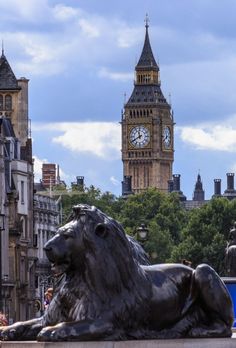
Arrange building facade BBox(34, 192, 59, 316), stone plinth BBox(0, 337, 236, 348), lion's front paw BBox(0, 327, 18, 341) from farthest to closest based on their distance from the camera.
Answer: building facade BBox(34, 192, 59, 316) → lion's front paw BBox(0, 327, 18, 341) → stone plinth BBox(0, 337, 236, 348)

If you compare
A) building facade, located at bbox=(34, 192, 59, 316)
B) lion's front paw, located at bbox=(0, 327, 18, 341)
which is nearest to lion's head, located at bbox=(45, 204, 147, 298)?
lion's front paw, located at bbox=(0, 327, 18, 341)

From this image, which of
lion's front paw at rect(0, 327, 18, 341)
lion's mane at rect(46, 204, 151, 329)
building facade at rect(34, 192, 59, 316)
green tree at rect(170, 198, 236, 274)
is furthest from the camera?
green tree at rect(170, 198, 236, 274)

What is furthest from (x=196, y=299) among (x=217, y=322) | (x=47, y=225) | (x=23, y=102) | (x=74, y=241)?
(x=47, y=225)

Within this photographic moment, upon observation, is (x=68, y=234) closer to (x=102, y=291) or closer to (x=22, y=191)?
(x=102, y=291)

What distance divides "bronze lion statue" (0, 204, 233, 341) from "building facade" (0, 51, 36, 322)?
81.9 metres

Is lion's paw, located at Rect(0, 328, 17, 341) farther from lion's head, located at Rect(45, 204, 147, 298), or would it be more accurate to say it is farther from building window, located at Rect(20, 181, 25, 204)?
building window, located at Rect(20, 181, 25, 204)

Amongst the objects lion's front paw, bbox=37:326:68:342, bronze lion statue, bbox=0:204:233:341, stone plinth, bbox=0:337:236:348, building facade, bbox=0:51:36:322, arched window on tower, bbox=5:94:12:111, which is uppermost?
arched window on tower, bbox=5:94:12:111

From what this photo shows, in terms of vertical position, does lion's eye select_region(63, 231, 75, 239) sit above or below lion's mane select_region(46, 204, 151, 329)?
above

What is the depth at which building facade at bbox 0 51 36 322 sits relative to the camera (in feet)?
352

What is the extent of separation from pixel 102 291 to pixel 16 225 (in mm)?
94892

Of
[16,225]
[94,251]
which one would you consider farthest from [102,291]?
[16,225]

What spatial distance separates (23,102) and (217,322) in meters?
119

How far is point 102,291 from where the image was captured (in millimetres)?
17703

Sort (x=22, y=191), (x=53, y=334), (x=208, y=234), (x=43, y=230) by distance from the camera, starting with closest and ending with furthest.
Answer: (x=53, y=334)
(x=22, y=191)
(x=43, y=230)
(x=208, y=234)
